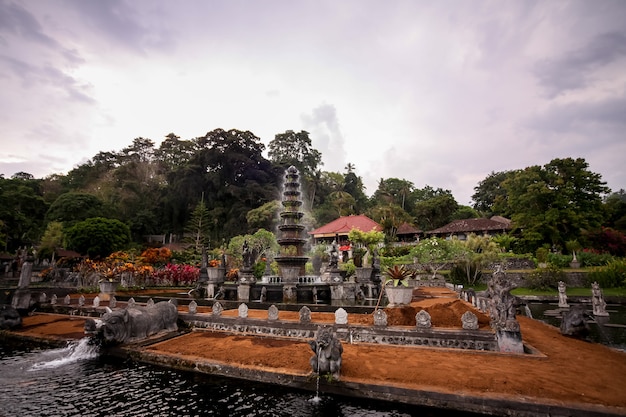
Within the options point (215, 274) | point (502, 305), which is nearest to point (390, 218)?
point (215, 274)

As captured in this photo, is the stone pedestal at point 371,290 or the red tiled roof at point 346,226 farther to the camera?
the red tiled roof at point 346,226

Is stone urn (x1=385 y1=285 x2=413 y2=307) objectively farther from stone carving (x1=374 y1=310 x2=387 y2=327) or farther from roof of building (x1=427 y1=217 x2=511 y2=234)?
roof of building (x1=427 y1=217 x2=511 y2=234)

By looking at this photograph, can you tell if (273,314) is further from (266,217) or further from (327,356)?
(266,217)

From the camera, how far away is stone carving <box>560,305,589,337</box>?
1045cm

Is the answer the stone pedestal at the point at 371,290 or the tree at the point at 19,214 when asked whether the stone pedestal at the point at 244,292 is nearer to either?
the stone pedestal at the point at 371,290

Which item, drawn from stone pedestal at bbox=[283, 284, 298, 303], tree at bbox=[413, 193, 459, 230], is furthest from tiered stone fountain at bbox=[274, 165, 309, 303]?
tree at bbox=[413, 193, 459, 230]

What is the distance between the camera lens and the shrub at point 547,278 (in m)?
28.5

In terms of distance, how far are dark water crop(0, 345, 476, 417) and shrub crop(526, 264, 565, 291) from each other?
96.2 ft

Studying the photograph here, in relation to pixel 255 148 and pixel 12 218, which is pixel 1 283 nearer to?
pixel 12 218

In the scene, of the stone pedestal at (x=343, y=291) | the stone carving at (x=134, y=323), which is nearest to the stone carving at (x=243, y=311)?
the stone carving at (x=134, y=323)

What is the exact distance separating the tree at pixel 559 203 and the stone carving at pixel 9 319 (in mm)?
44359

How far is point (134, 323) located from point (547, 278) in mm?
33223

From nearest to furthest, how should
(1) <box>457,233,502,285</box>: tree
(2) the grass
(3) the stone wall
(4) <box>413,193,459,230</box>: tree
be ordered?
(3) the stone wall
(2) the grass
(1) <box>457,233,502,285</box>: tree
(4) <box>413,193,459,230</box>: tree

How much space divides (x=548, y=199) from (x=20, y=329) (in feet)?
155
